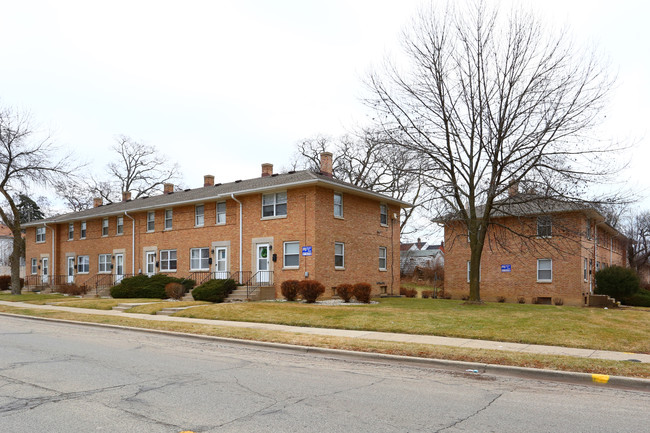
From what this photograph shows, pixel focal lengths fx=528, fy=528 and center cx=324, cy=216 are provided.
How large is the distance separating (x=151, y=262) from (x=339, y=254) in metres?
13.5

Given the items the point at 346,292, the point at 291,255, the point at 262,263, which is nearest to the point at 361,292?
the point at 346,292

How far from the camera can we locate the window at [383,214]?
30.8 metres

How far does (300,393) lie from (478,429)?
2.63 metres

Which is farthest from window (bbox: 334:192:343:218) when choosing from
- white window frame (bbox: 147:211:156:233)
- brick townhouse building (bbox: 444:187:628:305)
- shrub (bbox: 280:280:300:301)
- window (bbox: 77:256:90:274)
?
window (bbox: 77:256:90:274)

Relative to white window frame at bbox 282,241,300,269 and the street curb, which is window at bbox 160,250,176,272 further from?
the street curb

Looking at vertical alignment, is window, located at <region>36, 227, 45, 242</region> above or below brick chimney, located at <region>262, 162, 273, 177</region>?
below

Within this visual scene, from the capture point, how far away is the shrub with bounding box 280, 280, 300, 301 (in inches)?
938

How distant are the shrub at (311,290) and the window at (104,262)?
19.6 meters

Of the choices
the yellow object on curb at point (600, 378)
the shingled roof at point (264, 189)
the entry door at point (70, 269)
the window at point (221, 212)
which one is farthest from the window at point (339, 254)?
the entry door at point (70, 269)

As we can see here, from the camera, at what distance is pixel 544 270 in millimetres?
32406

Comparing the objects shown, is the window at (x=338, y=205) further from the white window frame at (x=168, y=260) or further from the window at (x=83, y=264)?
the window at (x=83, y=264)

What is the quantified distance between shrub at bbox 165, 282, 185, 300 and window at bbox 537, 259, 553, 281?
21.3m

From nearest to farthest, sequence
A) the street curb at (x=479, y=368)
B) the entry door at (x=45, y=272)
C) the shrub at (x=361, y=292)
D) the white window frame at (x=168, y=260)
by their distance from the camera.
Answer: the street curb at (x=479, y=368), the shrub at (x=361, y=292), the white window frame at (x=168, y=260), the entry door at (x=45, y=272)

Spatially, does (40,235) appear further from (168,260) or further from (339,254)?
(339,254)
